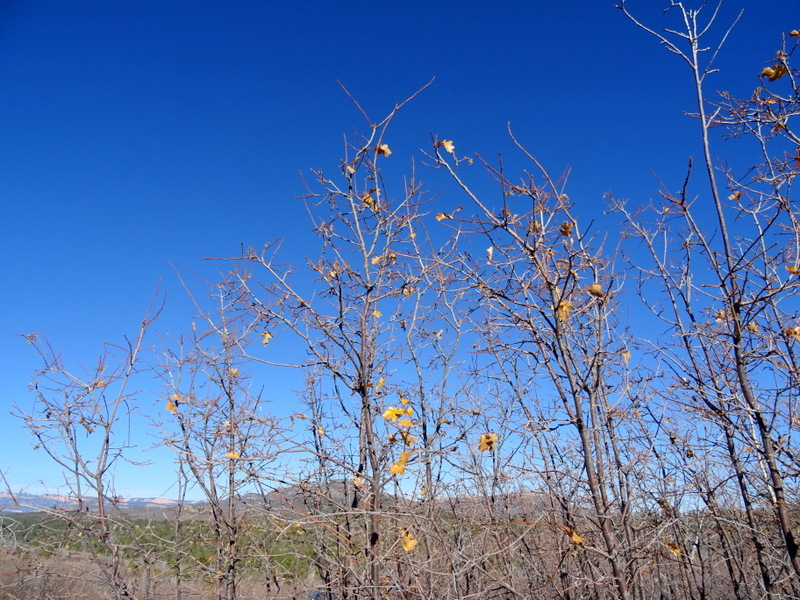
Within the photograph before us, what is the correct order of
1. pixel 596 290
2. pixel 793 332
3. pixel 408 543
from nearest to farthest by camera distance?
1. pixel 596 290
2. pixel 793 332
3. pixel 408 543

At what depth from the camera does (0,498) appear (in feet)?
14.9

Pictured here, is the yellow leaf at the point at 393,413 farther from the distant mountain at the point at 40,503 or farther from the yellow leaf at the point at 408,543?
the distant mountain at the point at 40,503

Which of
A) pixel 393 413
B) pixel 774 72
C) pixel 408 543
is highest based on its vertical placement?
pixel 774 72

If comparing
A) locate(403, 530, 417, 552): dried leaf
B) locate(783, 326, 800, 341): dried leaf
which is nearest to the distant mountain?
locate(403, 530, 417, 552): dried leaf

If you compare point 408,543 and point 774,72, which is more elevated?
point 774,72

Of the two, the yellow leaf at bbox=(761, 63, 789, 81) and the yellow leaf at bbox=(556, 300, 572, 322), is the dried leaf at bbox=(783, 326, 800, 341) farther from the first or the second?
the yellow leaf at bbox=(761, 63, 789, 81)

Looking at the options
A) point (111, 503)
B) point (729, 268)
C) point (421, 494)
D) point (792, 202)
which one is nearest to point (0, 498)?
point (111, 503)

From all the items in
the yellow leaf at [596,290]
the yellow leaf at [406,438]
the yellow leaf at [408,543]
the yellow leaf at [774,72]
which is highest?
the yellow leaf at [774,72]

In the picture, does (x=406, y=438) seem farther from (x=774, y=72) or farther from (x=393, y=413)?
(x=774, y=72)

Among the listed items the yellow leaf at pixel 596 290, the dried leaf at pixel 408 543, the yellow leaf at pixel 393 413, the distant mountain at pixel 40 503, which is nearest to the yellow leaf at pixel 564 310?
the yellow leaf at pixel 596 290

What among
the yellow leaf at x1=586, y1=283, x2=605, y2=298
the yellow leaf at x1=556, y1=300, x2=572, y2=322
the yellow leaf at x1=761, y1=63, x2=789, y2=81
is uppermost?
the yellow leaf at x1=761, y1=63, x2=789, y2=81

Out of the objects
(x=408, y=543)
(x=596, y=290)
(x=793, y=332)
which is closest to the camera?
(x=596, y=290)

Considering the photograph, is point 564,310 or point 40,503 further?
point 40,503

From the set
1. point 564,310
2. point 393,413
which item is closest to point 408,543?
point 393,413
